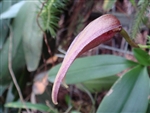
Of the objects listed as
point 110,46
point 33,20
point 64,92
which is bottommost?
point 64,92

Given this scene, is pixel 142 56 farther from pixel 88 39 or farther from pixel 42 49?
pixel 42 49

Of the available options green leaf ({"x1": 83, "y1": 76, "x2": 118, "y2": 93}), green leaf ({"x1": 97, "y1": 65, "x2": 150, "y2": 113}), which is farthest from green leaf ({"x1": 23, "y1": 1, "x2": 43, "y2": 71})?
green leaf ({"x1": 97, "y1": 65, "x2": 150, "y2": 113})

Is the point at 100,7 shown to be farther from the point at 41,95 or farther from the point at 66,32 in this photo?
the point at 41,95

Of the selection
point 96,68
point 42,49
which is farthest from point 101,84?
point 42,49

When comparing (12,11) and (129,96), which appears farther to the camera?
(12,11)

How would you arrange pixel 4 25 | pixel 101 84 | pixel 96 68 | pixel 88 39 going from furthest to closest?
pixel 4 25
pixel 101 84
pixel 96 68
pixel 88 39

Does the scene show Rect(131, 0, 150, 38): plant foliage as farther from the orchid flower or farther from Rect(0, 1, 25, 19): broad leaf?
Rect(0, 1, 25, 19): broad leaf

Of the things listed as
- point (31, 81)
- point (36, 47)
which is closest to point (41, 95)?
point (31, 81)
